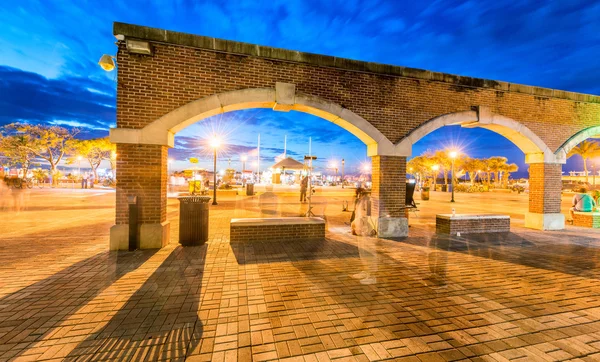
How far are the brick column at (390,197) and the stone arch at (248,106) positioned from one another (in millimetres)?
410

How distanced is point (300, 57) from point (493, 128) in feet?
25.3

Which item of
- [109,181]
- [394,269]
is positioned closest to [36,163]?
[109,181]

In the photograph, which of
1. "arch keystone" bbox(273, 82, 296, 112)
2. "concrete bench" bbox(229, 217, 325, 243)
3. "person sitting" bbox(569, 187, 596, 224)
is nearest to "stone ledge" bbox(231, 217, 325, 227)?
"concrete bench" bbox(229, 217, 325, 243)

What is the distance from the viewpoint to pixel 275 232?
7.43 meters

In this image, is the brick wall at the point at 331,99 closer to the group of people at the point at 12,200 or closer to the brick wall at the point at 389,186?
the brick wall at the point at 389,186

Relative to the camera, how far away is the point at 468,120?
8977 millimetres

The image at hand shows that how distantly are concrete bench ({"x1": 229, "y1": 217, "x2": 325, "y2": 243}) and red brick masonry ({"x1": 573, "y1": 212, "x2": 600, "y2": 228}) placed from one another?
10707 mm

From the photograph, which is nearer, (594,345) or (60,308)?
(594,345)

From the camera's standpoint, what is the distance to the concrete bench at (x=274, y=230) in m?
7.16

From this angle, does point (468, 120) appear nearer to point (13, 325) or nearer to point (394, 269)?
point (394, 269)

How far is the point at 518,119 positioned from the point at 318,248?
29.2 ft

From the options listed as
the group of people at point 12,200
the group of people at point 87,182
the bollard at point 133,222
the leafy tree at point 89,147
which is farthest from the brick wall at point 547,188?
the leafy tree at point 89,147

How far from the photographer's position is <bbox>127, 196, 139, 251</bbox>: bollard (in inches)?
248

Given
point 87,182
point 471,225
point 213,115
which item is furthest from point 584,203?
point 87,182
